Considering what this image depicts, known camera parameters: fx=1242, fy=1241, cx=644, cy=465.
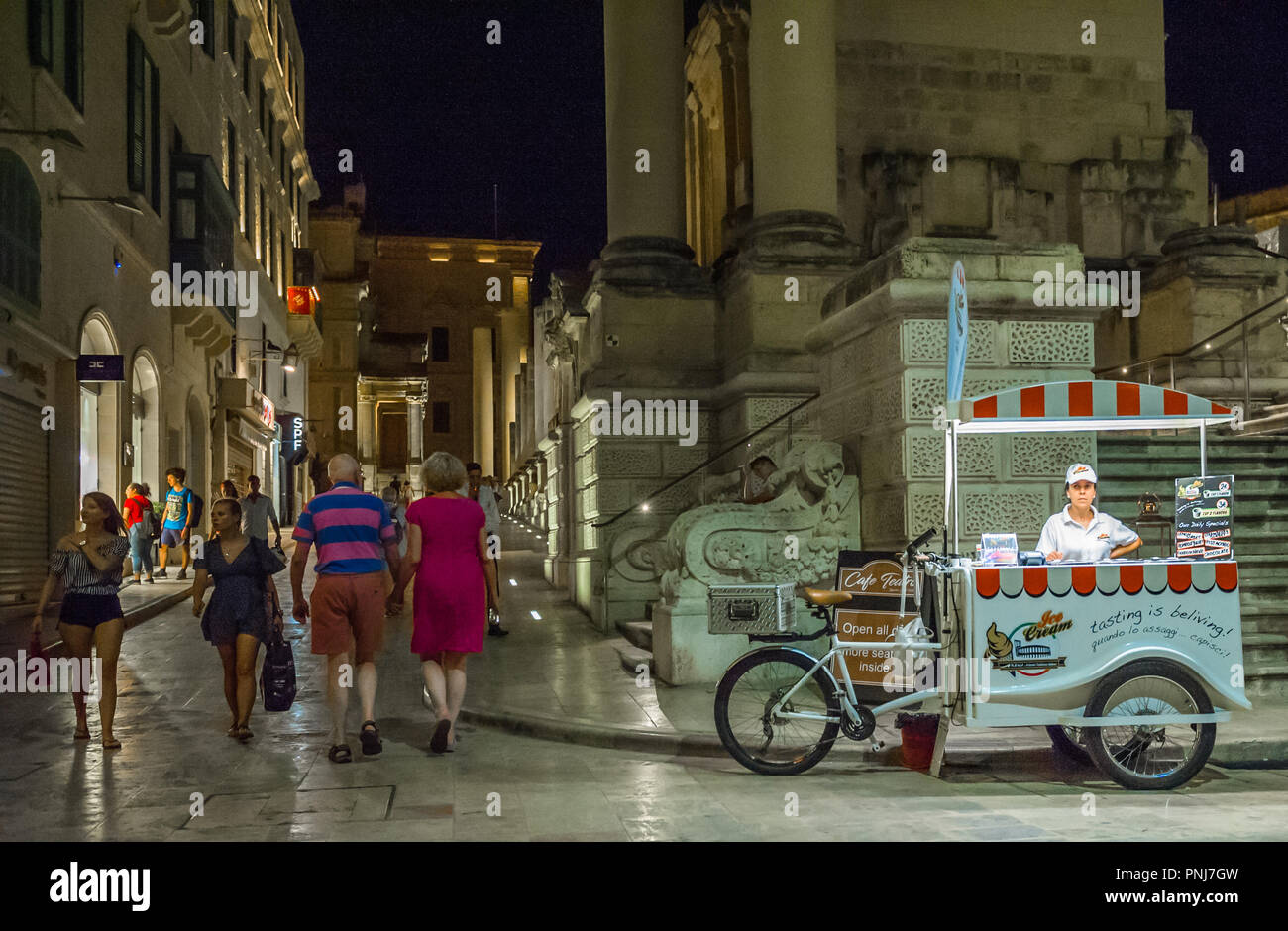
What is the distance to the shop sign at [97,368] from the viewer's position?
18969mm

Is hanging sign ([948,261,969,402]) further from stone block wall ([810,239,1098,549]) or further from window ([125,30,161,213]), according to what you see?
window ([125,30,161,213])

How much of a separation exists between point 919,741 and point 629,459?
869 centimetres

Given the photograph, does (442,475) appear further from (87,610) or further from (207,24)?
(207,24)

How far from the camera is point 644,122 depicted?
17.4 m

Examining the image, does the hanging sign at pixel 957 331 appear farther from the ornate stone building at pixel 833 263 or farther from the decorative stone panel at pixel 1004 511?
the decorative stone panel at pixel 1004 511

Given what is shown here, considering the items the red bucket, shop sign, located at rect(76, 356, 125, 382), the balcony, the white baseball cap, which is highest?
the balcony

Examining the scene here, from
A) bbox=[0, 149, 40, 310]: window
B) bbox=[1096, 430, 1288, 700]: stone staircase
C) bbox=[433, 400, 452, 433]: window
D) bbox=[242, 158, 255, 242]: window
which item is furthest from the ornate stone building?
bbox=[433, 400, 452, 433]: window

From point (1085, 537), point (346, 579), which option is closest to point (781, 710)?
point (1085, 537)

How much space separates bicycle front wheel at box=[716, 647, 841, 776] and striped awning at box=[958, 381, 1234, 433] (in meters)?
1.91

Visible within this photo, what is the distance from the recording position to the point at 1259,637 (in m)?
10.2

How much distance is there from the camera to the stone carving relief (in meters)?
11.1

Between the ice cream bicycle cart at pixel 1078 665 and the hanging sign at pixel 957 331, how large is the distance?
0.68 meters

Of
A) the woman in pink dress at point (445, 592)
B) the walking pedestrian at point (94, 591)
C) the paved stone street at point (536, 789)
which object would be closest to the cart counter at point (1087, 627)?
the paved stone street at point (536, 789)
